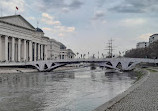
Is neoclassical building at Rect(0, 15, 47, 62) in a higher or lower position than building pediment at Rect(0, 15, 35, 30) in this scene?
lower

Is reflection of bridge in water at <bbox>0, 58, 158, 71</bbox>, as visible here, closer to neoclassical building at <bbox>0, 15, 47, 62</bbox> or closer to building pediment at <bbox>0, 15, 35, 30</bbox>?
neoclassical building at <bbox>0, 15, 47, 62</bbox>

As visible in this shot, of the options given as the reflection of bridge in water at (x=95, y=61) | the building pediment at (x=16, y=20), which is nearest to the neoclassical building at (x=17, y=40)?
the building pediment at (x=16, y=20)

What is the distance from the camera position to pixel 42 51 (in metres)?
147

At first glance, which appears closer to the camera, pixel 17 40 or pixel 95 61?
pixel 95 61

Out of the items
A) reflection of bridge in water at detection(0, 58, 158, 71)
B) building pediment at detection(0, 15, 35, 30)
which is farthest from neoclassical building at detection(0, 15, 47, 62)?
reflection of bridge in water at detection(0, 58, 158, 71)

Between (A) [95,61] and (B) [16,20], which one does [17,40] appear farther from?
(A) [95,61]

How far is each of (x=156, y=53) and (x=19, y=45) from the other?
6187 centimetres

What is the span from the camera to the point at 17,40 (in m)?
115

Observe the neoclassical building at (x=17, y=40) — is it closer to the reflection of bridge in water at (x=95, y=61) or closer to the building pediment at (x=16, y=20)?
the building pediment at (x=16, y=20)

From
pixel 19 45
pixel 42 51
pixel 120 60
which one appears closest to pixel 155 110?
pixel 120 60

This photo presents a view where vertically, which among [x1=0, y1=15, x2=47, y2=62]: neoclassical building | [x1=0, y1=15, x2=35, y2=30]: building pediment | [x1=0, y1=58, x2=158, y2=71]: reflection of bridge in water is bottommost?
[x1=0, y1=58, x2=158, y2=71]: reflection of bridge in water

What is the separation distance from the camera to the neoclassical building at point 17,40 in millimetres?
101438

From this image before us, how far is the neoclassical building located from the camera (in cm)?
10144

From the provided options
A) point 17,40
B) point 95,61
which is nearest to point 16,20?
point 17,40
